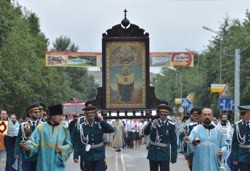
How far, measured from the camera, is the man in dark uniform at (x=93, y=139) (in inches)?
671

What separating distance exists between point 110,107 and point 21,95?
3510 centimetres

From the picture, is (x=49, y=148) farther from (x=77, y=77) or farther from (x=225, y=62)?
(x=77, y=77)

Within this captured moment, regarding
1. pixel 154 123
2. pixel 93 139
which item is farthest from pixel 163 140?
pixel 93 139

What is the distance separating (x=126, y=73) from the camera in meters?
18.6

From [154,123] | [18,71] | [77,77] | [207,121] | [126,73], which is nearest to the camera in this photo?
[207,121]

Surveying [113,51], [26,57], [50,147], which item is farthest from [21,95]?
[50,147]

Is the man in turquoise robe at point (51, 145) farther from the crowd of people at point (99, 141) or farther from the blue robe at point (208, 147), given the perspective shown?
the blue robe at point (208, 147)

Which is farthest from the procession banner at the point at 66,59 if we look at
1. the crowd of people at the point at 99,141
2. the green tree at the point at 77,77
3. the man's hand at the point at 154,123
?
the green tree at the point at 77,77

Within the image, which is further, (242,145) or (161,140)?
(161,140)

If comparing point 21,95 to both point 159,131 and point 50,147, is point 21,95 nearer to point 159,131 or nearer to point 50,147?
point 159,131

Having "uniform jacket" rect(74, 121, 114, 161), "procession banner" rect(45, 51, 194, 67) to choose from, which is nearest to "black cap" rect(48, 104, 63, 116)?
"uniform jacket" rect(74, 121, 114, 161)

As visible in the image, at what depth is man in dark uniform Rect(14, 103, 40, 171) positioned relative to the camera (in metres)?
15.0

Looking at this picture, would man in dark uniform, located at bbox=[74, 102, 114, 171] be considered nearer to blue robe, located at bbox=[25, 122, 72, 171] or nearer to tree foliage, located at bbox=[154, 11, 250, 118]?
blue robe, located at bbox=[25, 122, 72, 171]

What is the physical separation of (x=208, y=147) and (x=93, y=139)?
3.80 metres
